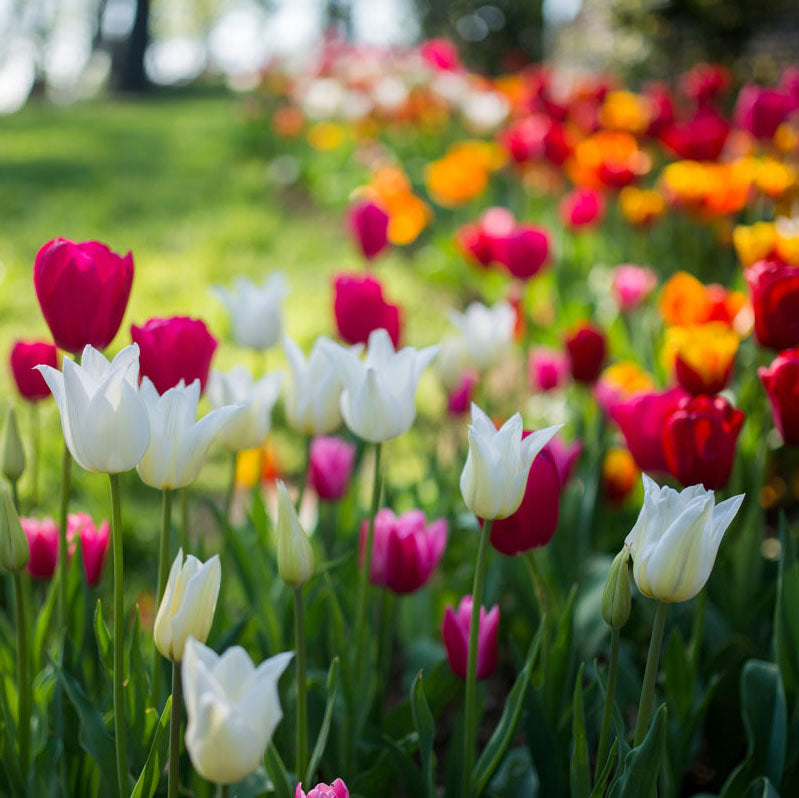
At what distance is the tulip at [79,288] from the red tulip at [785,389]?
2.74ft

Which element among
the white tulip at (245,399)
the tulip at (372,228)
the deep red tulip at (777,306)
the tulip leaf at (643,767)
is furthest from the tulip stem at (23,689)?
the tulip at (372,228)

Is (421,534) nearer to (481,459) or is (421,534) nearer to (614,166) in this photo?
(481,459)

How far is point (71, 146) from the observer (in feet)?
27.3

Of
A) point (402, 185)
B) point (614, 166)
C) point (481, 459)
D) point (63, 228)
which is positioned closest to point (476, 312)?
point (481, 459)

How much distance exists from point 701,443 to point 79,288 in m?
0.77

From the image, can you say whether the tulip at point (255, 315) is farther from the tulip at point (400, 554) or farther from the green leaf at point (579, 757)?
the green leaf at point (579, 757)

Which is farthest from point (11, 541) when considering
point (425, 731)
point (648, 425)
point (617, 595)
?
point (648, 425)

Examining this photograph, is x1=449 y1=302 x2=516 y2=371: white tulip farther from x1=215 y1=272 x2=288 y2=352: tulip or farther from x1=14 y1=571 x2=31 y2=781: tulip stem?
x1=14 y1=571 x2=31 y2=781: tulip stem

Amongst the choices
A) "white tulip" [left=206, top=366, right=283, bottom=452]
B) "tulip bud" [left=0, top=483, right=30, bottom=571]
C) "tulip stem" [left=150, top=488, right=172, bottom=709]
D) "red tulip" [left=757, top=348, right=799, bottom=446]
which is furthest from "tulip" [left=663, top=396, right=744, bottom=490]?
"tulip bud" [left=0, top=483, right=30, bottom=571]

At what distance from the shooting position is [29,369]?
4.74 feet

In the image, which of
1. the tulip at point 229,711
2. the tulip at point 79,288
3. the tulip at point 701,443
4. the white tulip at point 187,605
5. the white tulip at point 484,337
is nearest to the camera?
the tulip at point 229,711

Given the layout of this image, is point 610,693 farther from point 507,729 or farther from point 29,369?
point 29,369

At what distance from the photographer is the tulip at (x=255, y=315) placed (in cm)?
158

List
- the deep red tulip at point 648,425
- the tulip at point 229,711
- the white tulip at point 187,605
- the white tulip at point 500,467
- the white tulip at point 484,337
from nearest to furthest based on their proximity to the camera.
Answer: the tulip at point 229,711, the white tulip at point 187,605, the white tulip at point 500,467, the deep red tulip at point 648,425, the white tulip at point 484,337
